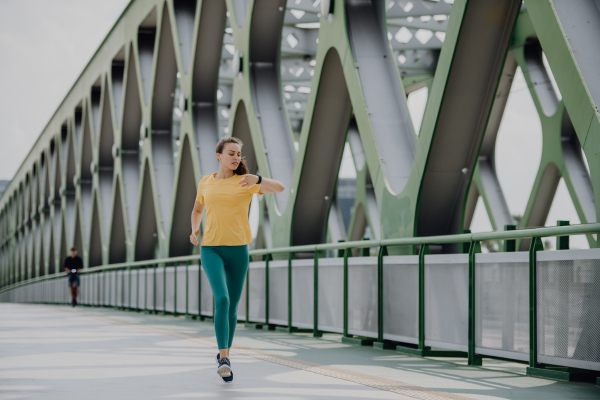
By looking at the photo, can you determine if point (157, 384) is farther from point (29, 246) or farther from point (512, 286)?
point (29, 246)

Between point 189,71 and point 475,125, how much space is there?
11475 millimetres

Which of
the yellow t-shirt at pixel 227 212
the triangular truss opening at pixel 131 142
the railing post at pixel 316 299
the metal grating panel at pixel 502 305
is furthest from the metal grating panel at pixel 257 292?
the triangular truss opening at pixel 131 142

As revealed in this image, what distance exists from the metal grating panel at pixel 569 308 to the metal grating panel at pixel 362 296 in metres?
2.93

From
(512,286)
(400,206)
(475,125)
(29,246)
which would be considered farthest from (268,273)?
(29,246)

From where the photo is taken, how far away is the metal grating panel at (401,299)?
8.52 meters

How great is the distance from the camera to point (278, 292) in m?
12.1

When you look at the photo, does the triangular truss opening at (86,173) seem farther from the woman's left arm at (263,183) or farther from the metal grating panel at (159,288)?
the woman's left arm at (263,183)

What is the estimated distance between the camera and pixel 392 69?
11977 millimetres

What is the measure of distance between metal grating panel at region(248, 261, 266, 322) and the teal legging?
19.2ft

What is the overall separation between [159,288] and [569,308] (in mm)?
12957

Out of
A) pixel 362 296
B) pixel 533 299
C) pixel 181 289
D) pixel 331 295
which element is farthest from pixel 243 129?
pixel 533 299

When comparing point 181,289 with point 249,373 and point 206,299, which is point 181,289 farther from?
point 249,373

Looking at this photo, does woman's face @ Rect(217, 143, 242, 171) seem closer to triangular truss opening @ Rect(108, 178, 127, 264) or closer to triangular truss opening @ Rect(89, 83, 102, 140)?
triangular truss opening @ Rect(108, 178, 127, 264)

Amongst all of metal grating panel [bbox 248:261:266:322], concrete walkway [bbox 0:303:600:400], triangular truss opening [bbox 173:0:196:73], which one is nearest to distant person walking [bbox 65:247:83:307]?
triangular truss opening [bbox 173:0:196:73]
